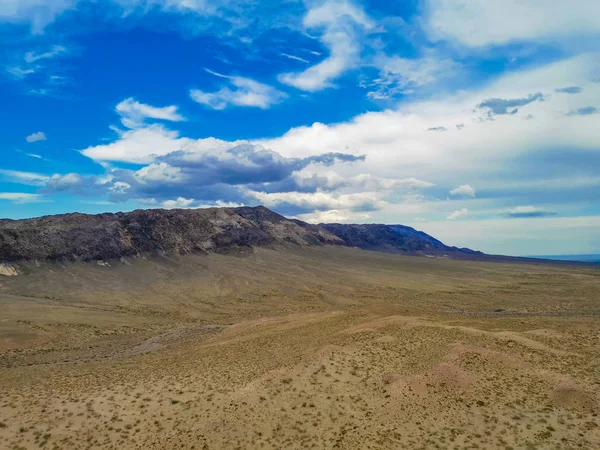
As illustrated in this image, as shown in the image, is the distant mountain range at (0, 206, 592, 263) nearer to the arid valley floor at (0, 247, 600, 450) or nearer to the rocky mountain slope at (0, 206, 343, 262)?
the rocky mountain slope at (0, 206, 343, 262)

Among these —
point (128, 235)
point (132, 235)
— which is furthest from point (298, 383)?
point (132, 235)

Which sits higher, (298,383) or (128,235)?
(128,235)

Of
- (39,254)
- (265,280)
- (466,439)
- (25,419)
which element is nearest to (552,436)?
(466,439)

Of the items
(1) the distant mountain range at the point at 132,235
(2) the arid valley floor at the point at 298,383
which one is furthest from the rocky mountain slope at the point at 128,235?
(2) the arid valley floor at the point at 298,383

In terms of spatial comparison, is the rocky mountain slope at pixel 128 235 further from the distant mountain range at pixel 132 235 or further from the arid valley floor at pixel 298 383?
the arid valley floor at pixel 298 383

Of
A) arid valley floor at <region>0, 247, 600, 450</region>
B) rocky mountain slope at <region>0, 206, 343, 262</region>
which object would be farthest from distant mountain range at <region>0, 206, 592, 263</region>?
arid valley floor at <region>0, 247, 600, 450</region>

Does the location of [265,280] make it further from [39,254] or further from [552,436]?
[552,436]

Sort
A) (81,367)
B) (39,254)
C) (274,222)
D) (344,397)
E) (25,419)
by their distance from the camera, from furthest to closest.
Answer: (274,222), (39,254), (81,367), (344,397), (25,419)

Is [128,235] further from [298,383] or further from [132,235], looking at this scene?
[298,383]

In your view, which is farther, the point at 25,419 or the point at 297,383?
the point at 297,383
